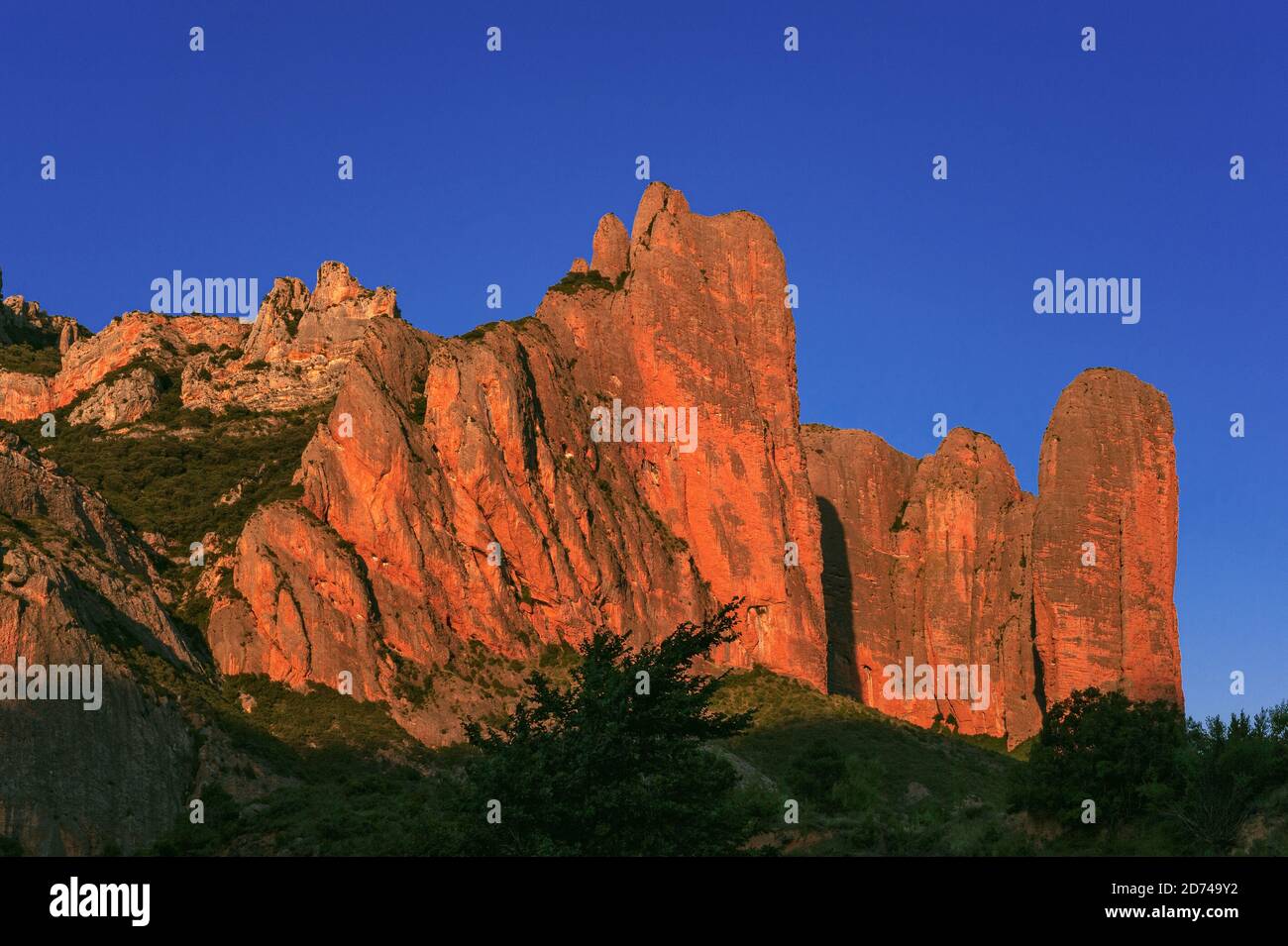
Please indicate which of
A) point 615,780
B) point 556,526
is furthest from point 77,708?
point 556,526

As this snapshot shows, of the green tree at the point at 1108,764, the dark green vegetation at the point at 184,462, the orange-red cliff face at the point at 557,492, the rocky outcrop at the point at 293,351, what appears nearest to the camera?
the green tree at the point at 1108,764

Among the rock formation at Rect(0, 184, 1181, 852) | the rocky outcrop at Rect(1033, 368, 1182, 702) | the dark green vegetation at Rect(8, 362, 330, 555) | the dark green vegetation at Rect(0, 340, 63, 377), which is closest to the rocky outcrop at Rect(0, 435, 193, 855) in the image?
the rock formation at Rect(0, 184, 1181, 852)

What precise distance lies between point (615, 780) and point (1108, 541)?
334 feet

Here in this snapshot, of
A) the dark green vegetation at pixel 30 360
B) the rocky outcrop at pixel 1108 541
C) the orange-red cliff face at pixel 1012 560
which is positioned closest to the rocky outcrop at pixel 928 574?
the orange-red cliff face at pixel 1012 560

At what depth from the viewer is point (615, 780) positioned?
50.6 m

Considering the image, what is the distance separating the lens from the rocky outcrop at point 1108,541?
454 feet

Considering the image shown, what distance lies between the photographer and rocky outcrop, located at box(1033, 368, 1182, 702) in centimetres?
13825

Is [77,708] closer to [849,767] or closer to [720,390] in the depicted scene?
[849,767]

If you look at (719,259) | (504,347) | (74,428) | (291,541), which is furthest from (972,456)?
(74,428)

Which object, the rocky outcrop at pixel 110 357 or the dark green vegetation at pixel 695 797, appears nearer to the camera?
the dark green vegetation at pixel 695 797

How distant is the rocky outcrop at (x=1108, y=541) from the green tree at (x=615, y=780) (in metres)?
89.7

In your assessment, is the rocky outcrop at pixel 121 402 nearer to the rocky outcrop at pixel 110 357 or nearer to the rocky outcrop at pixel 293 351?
the rocky outcrop at pixel 293 351

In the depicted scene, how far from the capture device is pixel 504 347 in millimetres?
127250

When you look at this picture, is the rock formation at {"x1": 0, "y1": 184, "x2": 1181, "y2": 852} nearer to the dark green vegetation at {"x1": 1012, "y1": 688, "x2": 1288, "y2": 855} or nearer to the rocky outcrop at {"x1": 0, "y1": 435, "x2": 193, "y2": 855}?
the rocky outcrop at {"x1": 0, "y1": 435, "x2": 193, "y2": 855}
